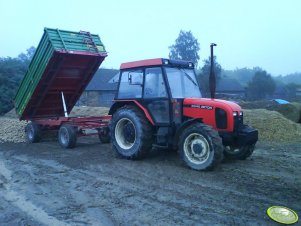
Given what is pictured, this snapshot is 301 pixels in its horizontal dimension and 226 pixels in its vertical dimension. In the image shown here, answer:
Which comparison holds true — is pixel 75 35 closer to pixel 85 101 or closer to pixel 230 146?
pixel 230 146

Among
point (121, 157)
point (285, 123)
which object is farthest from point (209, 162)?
point (285, 123)

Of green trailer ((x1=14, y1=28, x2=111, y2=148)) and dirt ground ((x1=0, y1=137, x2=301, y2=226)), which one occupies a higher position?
green trailer ((x1=14, y1=28, x2=111, y2=148))

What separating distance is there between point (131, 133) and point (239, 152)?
8.08ft

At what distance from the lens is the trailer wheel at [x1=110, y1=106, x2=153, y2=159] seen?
7.46 meters

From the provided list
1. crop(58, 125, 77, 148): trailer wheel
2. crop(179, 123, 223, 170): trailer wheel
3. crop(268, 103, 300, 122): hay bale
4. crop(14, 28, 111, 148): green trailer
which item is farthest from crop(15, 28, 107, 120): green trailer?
crop(268, 103, 300, 122): hay bale

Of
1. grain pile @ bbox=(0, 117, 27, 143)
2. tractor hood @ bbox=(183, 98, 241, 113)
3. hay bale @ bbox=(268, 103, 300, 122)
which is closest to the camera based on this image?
tractor hood @ bbox=(183, 98, 241, 113)

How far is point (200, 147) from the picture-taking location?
654 cm

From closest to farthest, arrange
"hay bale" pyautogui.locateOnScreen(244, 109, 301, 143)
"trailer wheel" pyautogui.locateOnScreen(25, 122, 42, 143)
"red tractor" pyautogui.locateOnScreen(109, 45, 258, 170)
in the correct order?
"red tractor" pyautogui.locateOnScreen(109, 45, 258, 170) < "hay bale" pyautogui.locateOnScreen(244, 109, 301, 143) < "trailer wheel" pyautogui.locateOnScreen(25, 122, 42, 143)

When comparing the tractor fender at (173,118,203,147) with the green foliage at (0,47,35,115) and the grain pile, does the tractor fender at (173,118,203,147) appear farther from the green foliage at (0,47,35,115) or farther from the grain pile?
the green foliage at (0,47,35,115)

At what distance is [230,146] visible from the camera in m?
7.52

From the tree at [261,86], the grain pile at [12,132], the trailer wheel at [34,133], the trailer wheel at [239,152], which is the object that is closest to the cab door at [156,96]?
the trailer wheel at [239,152]

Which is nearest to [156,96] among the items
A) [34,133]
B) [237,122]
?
[237,122]

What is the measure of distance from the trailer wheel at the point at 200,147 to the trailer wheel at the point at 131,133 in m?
0.99

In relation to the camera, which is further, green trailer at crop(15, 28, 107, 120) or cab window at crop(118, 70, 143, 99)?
green trailer at crop(15, 28, 107, 120)
